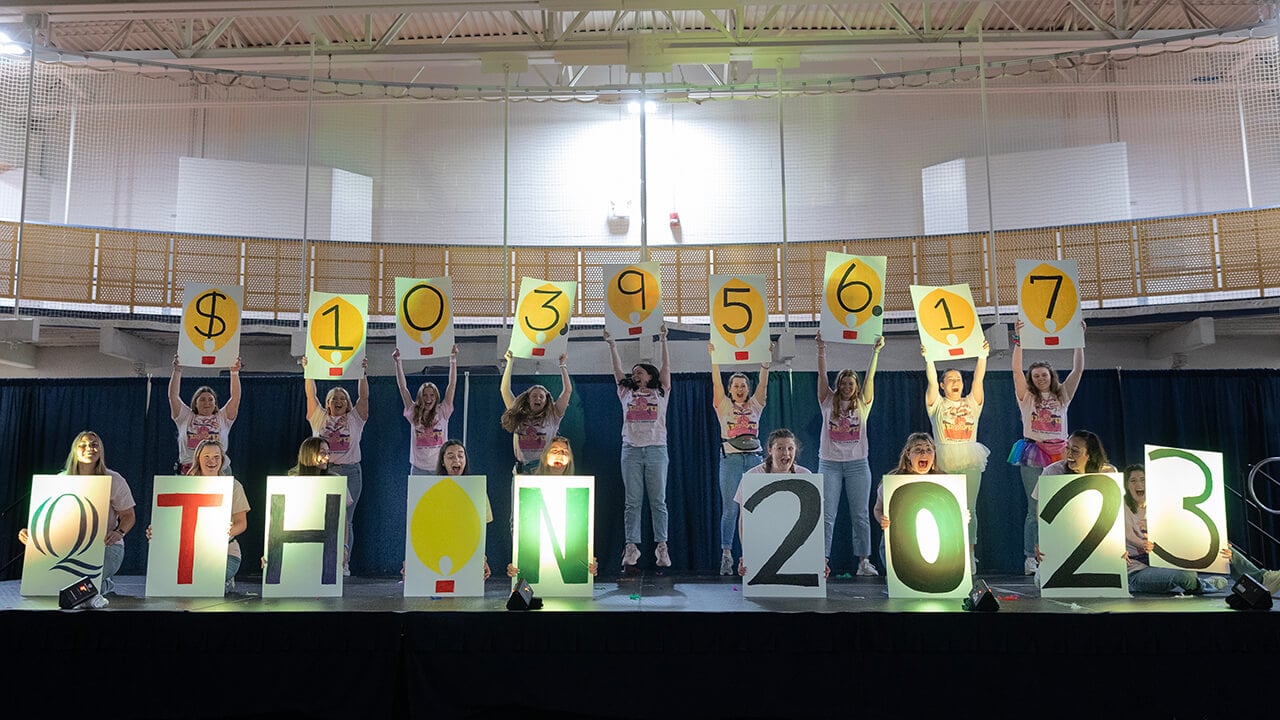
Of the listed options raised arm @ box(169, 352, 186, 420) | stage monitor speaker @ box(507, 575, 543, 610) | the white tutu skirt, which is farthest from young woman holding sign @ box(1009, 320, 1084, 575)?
raised arm @ box(169, 352, 186, 420)

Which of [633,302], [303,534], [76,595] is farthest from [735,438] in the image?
[76,595]

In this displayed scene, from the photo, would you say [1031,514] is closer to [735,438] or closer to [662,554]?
[735,438]

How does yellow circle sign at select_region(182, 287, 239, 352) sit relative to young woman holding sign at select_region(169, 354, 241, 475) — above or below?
above

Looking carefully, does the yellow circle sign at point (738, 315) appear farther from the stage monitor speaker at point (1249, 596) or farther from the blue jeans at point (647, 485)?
the stage monitor speaker at point (1249, 596)

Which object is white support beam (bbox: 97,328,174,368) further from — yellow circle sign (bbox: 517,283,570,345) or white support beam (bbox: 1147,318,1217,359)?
white support beam (bbox: 1147,318,1217,359)

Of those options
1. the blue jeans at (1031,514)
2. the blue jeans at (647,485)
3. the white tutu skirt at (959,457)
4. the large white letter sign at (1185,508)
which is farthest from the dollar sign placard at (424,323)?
the large white letter sign at (1185,508)

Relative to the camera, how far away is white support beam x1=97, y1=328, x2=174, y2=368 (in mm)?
9344

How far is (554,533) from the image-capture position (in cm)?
413

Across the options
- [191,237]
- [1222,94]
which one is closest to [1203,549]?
[1222,94]

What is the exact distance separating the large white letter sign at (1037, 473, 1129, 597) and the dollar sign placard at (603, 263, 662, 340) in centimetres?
281

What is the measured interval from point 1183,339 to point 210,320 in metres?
9.49
